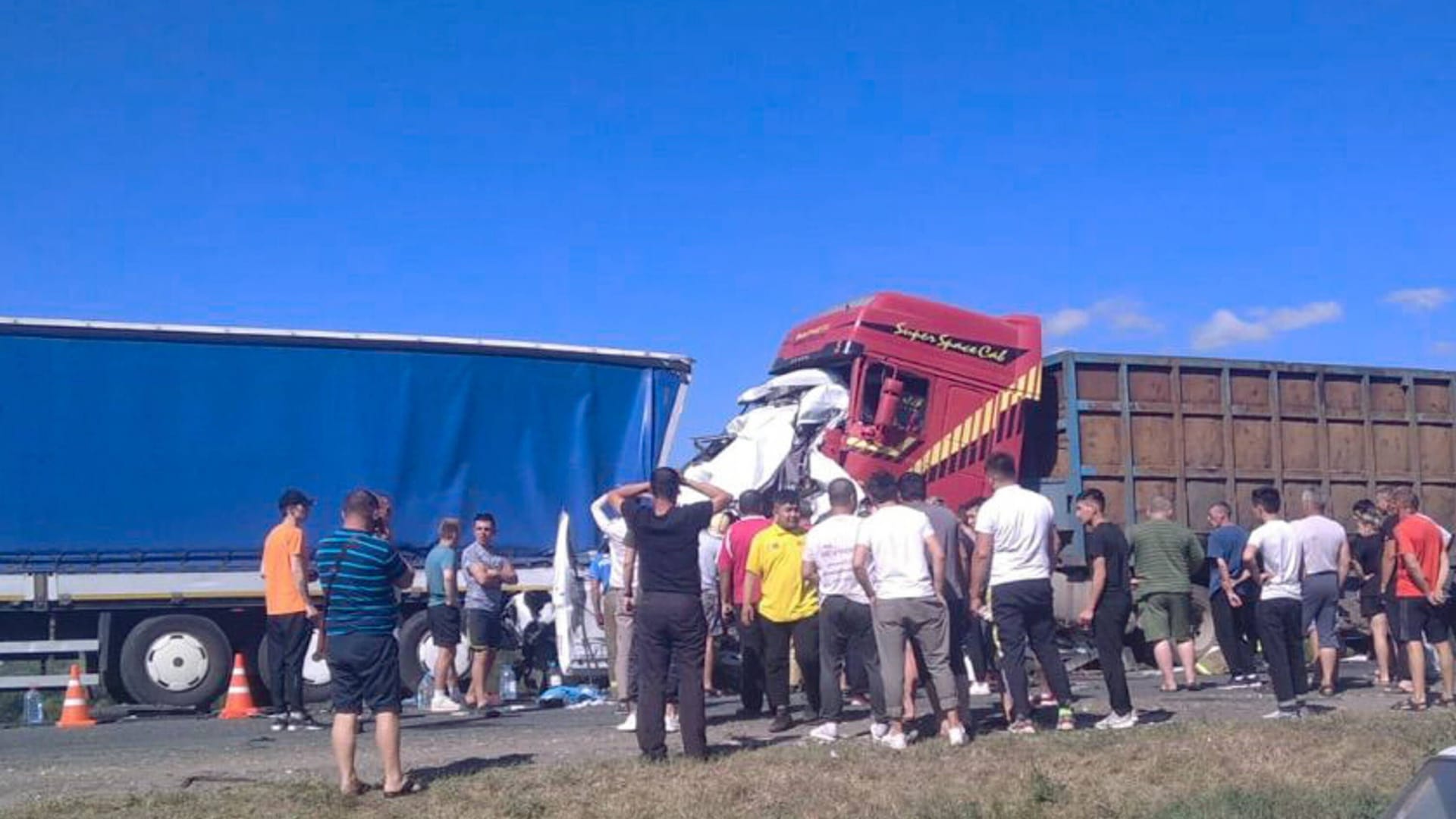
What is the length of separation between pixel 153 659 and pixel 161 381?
8.56ft

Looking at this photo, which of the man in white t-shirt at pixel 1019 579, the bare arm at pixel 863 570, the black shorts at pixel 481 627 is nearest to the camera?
the bare arm at pixel 863 570

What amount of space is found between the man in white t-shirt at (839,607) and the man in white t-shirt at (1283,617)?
3017 millimetres

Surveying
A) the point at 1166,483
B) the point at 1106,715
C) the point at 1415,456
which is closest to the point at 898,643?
the point at 1106,715

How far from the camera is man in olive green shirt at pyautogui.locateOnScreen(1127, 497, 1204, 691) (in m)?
13.1

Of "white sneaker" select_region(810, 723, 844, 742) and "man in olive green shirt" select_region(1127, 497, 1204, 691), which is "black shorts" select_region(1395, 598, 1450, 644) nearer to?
"man in olive green shirt" select_region(1127, 497, 1204, 691)

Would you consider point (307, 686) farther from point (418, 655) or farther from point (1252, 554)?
point (1252, 554)

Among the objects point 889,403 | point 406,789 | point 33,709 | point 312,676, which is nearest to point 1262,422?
point 889,403

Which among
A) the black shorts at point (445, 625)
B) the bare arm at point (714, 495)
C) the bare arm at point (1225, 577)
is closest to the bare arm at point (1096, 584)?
the bare arm at point (714, 495)

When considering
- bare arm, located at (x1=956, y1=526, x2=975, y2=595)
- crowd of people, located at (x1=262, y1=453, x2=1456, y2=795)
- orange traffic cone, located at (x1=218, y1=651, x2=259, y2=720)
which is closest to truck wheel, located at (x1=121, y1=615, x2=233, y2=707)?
orange traffic cone, located at (x1=218, y1=651, x2=259, y2=720)

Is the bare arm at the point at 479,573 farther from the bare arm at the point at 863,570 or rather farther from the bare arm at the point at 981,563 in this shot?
the bare arm at the point at 981,563

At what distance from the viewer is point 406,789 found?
325 inches

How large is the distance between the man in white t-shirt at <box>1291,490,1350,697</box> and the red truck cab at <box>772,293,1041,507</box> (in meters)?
3.81

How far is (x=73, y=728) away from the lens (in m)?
13.0

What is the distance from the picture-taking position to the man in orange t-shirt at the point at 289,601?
437 inches
